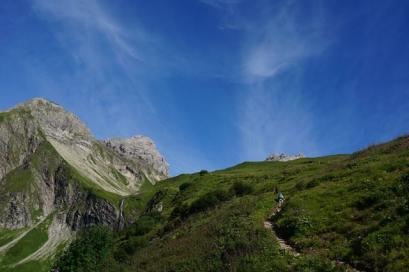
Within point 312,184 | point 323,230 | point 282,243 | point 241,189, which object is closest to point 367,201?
point 323,230

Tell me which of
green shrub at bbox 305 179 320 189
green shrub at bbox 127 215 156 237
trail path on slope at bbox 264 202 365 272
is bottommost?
trail path on slope at bbox 264 202 365 272

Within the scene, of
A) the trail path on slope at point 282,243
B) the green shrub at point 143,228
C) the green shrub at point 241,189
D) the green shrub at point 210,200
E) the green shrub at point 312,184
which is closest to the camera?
the trail path on slope at point 282,243

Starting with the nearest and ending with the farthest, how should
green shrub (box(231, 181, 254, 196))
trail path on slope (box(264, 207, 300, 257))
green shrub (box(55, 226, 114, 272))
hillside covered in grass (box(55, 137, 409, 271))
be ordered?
hillside covered in grass (box(55, 137, 409, 271)) < trail path on slope (box(264, 207, 300, 257)) < green shrub (box(231, 181, 254, 196)) < green shrub (box(55, 226, 114, 272))

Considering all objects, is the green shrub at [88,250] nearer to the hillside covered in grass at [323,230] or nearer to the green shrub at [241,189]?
the green shrub at [241,189]

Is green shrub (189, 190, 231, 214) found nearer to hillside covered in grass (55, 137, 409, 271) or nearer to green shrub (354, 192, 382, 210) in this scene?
A: hillside covered in grass (55, 137, 409, 271)

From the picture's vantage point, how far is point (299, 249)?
2958 centimetres

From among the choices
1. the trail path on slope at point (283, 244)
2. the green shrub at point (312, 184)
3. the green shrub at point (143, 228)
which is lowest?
the trail path on slope at point (283, 244)

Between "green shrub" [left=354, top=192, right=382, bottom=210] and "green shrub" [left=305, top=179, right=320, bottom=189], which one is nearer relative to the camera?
"green shrub" [left=354, top=192, right=382, bottom=210]

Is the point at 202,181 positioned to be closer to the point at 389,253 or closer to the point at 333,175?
the point at 333,175

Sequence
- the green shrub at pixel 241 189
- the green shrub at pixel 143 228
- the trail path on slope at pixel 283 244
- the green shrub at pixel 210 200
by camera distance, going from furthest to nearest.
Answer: the green shrub at pixel 143 228, the green shrub at pixel 210 200, the green shrub at pixel 241 189, the trail path on slope at pixel 283 244

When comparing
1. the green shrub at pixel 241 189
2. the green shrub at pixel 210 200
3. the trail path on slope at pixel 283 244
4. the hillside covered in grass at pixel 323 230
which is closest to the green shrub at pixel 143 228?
the green shrub at pixel 210 200

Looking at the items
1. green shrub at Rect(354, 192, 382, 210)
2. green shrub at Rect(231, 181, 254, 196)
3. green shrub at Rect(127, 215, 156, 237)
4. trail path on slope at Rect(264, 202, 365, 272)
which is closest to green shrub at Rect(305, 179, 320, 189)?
trail path on slope at Rect(264, 202, 365, 272)

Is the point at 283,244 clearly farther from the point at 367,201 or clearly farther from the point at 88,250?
the point at 88,250

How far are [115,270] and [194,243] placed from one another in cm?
1009
